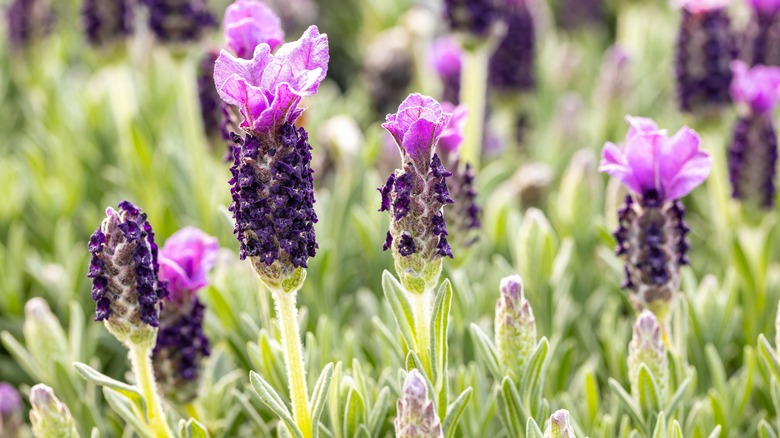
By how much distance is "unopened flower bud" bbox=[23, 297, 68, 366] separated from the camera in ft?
5.74

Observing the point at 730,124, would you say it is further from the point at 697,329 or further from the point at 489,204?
the point at 697,329

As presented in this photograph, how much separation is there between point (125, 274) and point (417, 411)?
43 centimetres

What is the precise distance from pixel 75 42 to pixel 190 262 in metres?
2.32

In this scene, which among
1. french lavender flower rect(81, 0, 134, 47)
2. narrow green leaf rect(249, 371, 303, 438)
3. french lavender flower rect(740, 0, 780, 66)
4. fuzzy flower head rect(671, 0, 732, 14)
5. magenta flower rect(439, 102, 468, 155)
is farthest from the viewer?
french lavender flower rect(740, 0, 780, 66)

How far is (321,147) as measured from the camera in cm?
250

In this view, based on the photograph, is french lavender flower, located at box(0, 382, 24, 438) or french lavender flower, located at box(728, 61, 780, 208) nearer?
french lavender flower, located at box(0, 382, 24, 438)

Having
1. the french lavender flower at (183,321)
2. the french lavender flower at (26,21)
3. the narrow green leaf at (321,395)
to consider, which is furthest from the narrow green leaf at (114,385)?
the french lavender flower at (26,21)

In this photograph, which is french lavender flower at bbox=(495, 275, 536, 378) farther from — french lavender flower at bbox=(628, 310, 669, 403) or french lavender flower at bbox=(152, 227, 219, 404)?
french lavender flower at bbox=(152, 227, 219, 404)

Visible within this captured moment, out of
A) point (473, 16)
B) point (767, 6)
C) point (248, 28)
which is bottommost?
point (248, 28)

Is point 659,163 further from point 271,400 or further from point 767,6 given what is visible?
point 767,6

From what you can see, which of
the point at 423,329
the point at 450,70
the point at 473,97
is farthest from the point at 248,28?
the point at 450,70

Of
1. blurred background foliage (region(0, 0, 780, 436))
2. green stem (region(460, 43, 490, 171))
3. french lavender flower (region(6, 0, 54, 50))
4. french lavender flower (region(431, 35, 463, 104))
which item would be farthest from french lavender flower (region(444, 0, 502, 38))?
french lavender flower (region(6, 0, 54, 50))

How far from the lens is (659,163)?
4.84 ft

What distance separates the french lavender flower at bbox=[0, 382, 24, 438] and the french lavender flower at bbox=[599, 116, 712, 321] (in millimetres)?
1070
